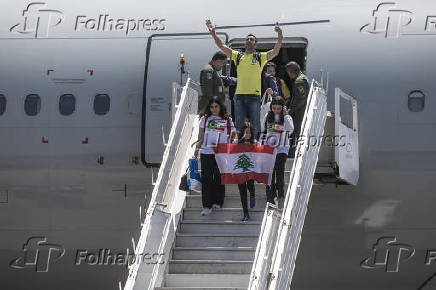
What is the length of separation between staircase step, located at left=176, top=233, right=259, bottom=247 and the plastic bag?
0.68m

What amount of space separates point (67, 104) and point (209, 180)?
396 centimetres

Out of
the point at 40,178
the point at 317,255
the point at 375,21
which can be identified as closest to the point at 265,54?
the point at 375,21

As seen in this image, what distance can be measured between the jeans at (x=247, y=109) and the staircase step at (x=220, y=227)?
5.38 ft

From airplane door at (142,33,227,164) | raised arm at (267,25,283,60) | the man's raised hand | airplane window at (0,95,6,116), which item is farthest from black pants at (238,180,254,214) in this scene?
airplane window at (0,95,6,116)

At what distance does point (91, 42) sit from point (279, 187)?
4.90 m

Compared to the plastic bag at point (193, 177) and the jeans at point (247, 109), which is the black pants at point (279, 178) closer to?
the plastic bag at point (193, 177)

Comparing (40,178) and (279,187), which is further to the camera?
(40,178)

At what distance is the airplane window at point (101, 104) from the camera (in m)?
17.2

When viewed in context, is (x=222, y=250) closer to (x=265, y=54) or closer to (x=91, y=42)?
(x=265, y=54)

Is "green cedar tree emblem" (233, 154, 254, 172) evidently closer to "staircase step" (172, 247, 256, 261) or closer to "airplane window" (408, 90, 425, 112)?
"staircase step" (172, 247, 256, 261)

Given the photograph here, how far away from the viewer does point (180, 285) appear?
14.0 m

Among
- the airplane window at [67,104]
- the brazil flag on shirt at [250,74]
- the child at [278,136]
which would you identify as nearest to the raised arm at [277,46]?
the brazil flag on shirt at [250,74]

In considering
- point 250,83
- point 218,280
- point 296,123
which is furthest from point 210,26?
point 218,280

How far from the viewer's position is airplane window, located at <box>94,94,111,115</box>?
56.4 feet
